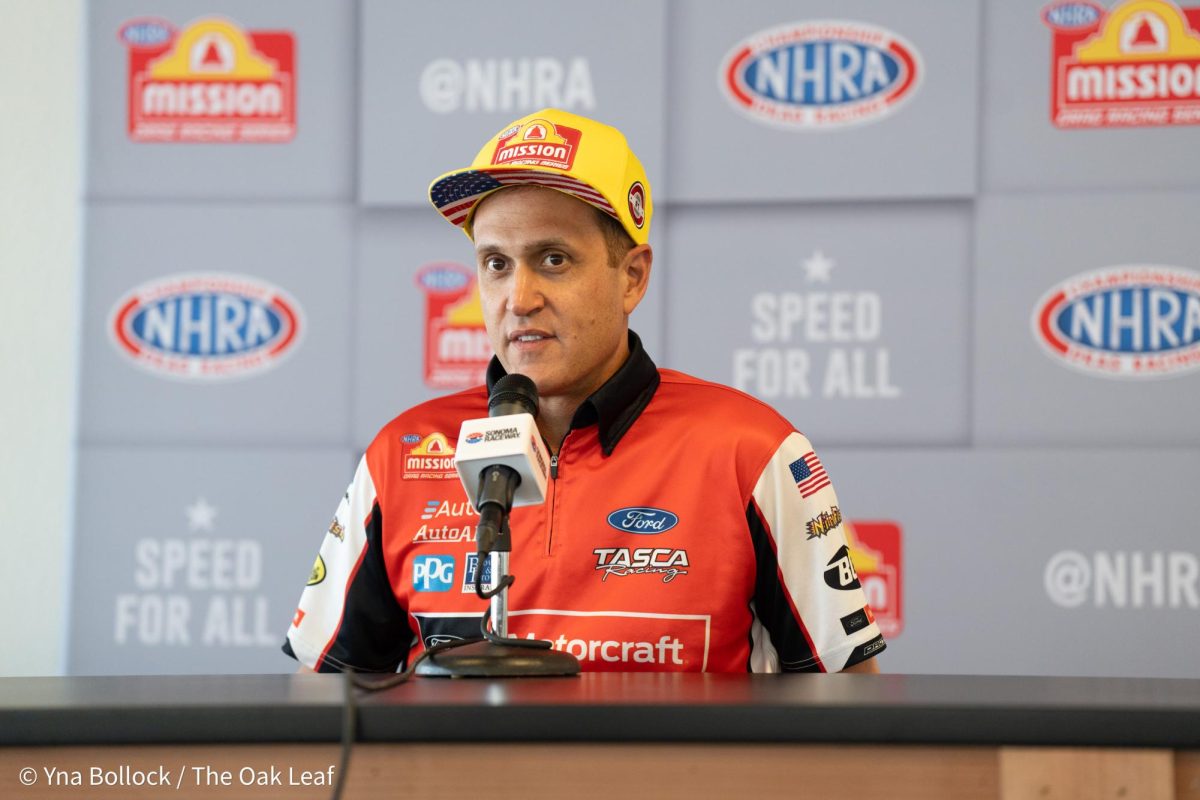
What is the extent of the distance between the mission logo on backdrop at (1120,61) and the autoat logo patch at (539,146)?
154 cm

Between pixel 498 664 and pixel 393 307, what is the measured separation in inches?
67.5

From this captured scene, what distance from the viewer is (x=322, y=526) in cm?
267

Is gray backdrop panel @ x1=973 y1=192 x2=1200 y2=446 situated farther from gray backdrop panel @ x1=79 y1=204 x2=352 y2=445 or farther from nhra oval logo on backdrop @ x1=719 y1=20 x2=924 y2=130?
gray backdrop panel @ x1=79 y1=204 x2=352 y2=445

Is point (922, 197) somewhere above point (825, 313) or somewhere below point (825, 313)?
above

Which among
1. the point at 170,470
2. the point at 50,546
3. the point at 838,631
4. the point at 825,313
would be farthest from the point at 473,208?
the point at 50,546

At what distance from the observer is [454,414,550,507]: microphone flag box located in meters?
1.07

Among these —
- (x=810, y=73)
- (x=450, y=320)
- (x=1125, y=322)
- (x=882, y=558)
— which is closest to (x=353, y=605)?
(x=450, y=320)

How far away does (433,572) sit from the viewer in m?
1.45

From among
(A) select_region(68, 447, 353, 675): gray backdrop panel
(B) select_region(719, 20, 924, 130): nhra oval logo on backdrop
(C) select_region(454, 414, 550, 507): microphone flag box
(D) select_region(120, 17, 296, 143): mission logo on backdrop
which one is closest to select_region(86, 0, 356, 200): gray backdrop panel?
(D) select_region(120, 17, 296, 143): mission logo on backdrop

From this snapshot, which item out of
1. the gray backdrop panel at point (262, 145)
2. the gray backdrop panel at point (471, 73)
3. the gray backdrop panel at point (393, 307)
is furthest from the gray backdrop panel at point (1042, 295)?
the gray backdrop panel at point (262, 145)

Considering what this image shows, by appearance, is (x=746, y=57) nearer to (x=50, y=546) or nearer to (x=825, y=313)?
(x=825, y=313)

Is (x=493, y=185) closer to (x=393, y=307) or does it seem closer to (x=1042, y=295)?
(x=393, y=307)

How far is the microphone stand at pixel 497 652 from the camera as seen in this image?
1.05m

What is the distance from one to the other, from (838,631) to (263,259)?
1.78 metres
